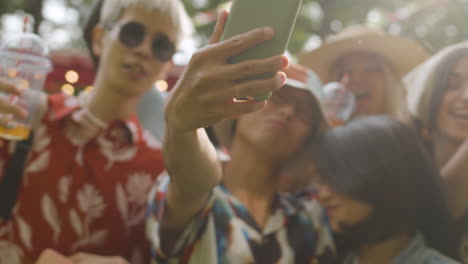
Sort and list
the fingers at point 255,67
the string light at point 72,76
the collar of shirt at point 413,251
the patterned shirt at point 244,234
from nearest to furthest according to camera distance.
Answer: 1. the fingers at point 255,67
2. the patterned shirt at point 244,234
3. the collar of shirt at point 413,251
4. the string light at point 72,76

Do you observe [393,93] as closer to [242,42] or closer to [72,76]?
[242,42]

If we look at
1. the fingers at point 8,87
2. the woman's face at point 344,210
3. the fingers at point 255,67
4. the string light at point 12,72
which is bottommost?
the woman's face at point 344,210

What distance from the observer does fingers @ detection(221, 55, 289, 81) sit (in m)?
0.40

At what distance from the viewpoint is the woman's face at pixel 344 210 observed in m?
0.84

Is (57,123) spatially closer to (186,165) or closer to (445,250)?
(186,165)

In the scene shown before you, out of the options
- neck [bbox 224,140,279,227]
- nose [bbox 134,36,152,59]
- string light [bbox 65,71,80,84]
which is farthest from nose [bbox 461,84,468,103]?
string light [bbox 65,71,80,84]

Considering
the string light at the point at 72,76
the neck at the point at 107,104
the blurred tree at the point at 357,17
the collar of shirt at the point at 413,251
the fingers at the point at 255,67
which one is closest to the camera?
the fingers at the point at 255,67

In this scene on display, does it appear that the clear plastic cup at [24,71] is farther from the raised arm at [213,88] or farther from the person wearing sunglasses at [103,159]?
the raised arm at [213,88]

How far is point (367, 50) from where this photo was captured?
1.06m

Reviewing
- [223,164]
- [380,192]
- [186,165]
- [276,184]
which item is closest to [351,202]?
[380,192]

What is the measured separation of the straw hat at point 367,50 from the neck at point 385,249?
394 mm

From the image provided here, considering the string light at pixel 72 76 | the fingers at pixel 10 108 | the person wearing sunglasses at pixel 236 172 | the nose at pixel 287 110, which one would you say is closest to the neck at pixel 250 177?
the person wearing sunglasses at pixel 236 172

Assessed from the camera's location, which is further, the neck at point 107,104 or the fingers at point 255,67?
the neck at point 107,104

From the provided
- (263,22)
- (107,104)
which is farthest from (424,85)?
(107,104)
